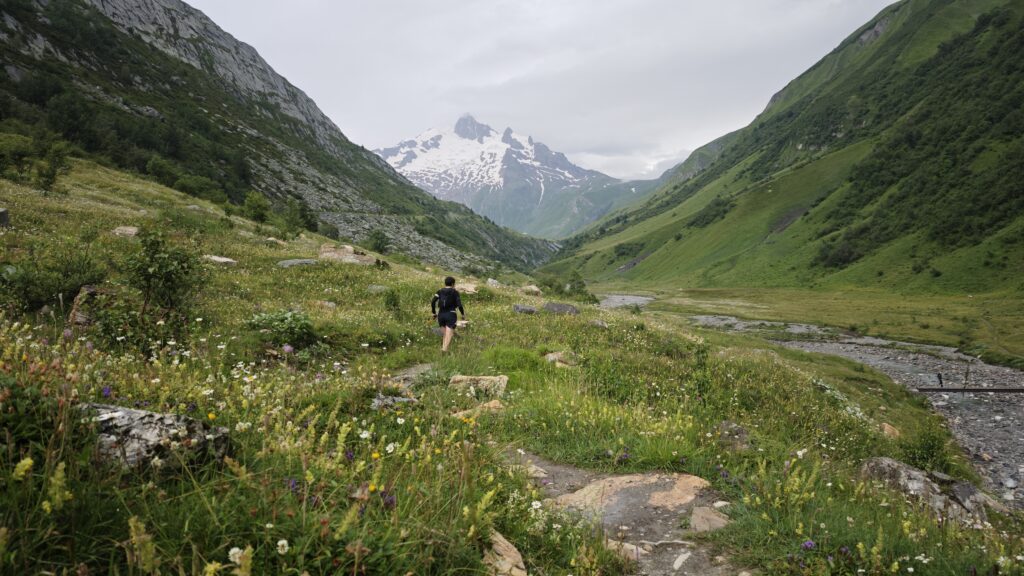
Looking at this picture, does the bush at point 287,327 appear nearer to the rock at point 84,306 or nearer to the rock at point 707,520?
the rock at point 84,306

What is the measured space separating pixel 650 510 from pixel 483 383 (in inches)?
209

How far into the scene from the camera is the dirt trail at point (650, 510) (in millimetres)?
4566

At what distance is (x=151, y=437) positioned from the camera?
10.6 ft

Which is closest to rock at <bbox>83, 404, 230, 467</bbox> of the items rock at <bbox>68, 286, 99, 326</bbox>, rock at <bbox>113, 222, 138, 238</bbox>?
rock at <bbox>68, 286, 99, 326</bbox>

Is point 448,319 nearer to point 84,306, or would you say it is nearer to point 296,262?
point 84,306

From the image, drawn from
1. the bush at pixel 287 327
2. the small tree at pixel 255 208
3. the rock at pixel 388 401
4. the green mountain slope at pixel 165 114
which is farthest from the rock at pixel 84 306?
the small tree at pixel 255 208

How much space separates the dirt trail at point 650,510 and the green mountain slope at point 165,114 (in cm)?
4676

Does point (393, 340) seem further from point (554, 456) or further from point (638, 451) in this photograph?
point (638, 451)

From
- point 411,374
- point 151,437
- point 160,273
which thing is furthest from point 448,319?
point 151,437

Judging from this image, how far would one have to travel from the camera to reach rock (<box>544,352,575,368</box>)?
13413mm

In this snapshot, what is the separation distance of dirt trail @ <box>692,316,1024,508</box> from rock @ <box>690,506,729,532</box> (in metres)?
20.3

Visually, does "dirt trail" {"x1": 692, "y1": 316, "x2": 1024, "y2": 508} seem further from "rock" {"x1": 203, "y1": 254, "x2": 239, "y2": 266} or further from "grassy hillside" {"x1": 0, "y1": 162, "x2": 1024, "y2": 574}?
"rock" {"x1": 203, "y1": 254, "x2": 239, "y2": 266}

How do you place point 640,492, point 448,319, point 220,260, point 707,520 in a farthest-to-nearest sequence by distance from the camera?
1. point 220,260
2. point 448,319
3. point 640,492
4. point 707,520

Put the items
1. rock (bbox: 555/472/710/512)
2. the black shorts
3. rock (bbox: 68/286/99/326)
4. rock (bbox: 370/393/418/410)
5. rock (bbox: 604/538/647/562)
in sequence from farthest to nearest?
1. the black shorts
2. rock (bbox: 68/286/99/326)
3. rock (bbox: 370/393/418/410)
4. rock (bbox: 555/472/710/512)
5. rock (bbox: 604/538/647/562)
